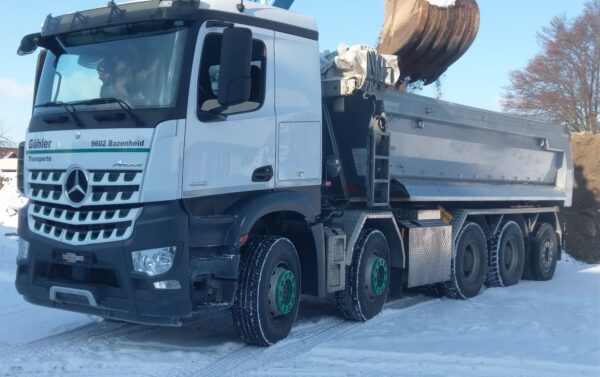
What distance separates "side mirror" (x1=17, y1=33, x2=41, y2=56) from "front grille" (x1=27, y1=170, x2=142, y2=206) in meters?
1.51

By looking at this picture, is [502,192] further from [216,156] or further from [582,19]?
[582,19]

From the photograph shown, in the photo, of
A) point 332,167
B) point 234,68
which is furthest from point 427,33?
point 234,68

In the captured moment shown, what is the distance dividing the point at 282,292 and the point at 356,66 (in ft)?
9.96

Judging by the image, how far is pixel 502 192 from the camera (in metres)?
12.1

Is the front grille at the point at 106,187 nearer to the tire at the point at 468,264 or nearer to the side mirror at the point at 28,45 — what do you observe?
the side mirror at the point at 28,45

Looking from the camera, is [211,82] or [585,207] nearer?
[211,82]

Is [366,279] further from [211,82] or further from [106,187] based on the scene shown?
[106,187]

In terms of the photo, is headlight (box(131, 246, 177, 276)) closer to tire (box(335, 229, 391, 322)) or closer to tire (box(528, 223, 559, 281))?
tire (box(335, 229, 391, 322))

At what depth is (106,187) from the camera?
20.7ft

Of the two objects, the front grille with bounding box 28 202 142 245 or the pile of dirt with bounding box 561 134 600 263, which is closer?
the front grille with bounding box 28 202 142 245

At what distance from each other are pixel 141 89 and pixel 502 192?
741 cm

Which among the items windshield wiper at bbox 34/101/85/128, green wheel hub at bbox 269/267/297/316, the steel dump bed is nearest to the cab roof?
windshield wiper at bbox 34/101/85/128

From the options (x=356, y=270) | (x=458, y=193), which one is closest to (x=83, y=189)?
(x=356, y=270)

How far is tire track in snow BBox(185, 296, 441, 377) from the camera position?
6371mm
